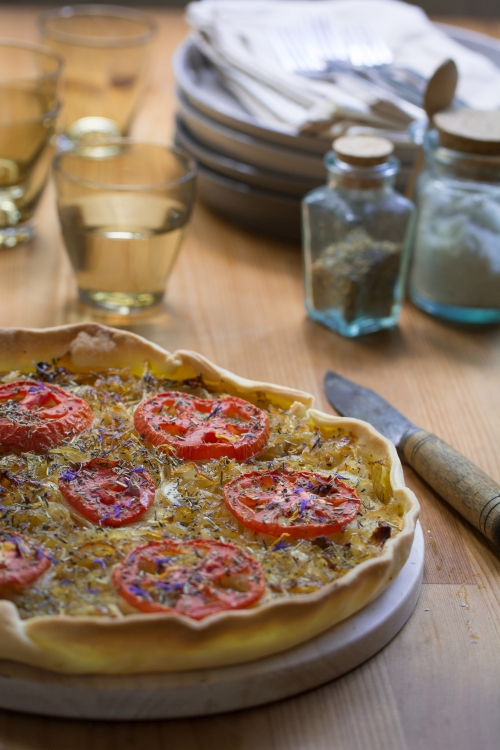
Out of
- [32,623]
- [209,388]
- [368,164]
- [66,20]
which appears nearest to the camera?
[32,623]

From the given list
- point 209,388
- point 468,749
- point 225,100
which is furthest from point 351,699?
point 225,100

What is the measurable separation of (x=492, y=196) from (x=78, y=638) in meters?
1.63

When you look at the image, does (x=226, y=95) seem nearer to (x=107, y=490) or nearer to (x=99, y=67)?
(x=99, y=67)

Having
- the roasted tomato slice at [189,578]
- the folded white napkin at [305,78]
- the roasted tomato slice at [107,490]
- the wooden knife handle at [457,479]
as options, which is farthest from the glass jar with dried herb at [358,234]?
the roasted tomato slice at [189,578]

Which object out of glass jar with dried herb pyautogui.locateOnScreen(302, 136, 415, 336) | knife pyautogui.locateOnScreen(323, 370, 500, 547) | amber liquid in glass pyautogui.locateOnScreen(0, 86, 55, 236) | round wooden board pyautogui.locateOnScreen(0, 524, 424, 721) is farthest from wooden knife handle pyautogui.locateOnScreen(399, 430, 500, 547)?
amber liquid in glass pyautogui.locateOnScreen(0, 86, 55, 236)

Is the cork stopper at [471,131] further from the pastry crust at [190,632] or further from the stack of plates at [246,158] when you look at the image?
the pastry crust at [190,632]

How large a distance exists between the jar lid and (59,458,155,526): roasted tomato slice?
3.54 feet

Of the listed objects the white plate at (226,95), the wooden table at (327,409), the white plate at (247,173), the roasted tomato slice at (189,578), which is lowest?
the wooden table at (327,409)

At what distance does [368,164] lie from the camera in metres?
2.30

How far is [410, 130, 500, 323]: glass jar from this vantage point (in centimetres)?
235

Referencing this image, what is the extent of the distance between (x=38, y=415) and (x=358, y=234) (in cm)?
105

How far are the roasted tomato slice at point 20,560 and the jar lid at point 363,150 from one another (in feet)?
4.36

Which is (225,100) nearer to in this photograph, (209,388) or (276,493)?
(209,388)

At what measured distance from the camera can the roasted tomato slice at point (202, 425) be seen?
5.58 feet
